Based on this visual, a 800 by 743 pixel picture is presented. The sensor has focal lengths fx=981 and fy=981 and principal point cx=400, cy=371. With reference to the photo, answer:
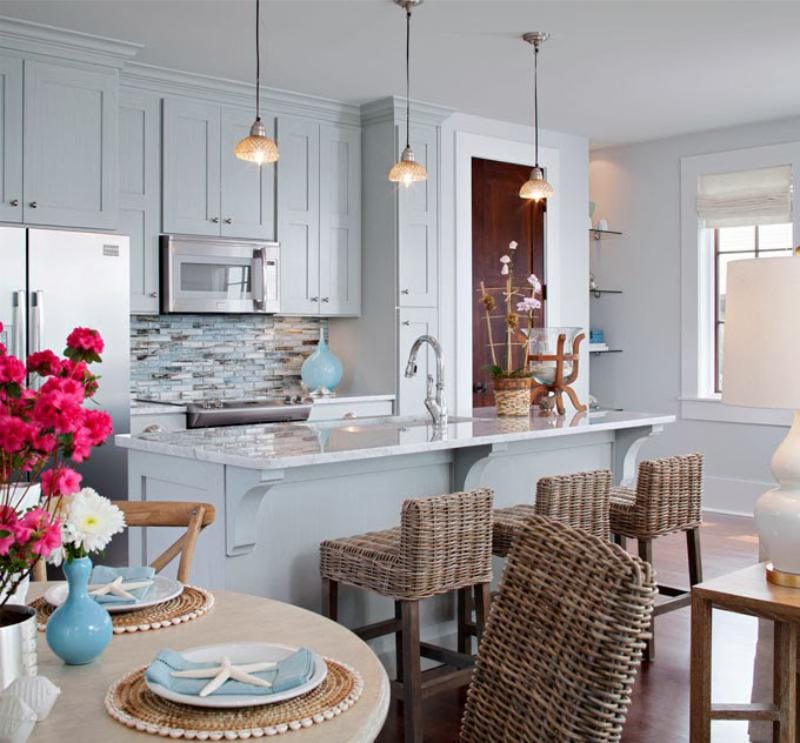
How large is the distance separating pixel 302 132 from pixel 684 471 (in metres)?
3.20

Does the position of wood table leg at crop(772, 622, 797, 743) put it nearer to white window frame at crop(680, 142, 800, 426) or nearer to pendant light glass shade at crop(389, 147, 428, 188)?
pendant light glass shade at crop(389, 147, 428, 188)

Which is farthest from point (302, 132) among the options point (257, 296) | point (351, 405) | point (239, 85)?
point (351, 405)

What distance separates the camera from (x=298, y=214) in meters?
5.73

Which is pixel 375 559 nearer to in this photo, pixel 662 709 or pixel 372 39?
pixel 662 709

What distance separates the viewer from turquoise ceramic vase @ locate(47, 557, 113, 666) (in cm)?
142

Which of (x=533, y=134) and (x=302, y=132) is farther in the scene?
(x=533, y=134)

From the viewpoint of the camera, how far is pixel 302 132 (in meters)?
5.75

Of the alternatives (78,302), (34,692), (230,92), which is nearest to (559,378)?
(78,302)

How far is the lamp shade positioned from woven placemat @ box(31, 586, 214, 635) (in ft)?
4.28

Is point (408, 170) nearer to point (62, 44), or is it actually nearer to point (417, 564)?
point (62, 44)

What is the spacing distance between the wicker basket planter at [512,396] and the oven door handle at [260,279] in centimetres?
193

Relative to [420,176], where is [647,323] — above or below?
below

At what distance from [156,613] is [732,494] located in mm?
5862

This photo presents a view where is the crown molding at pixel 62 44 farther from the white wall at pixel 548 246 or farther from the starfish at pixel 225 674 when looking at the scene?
the starfish at pixel 225 674
